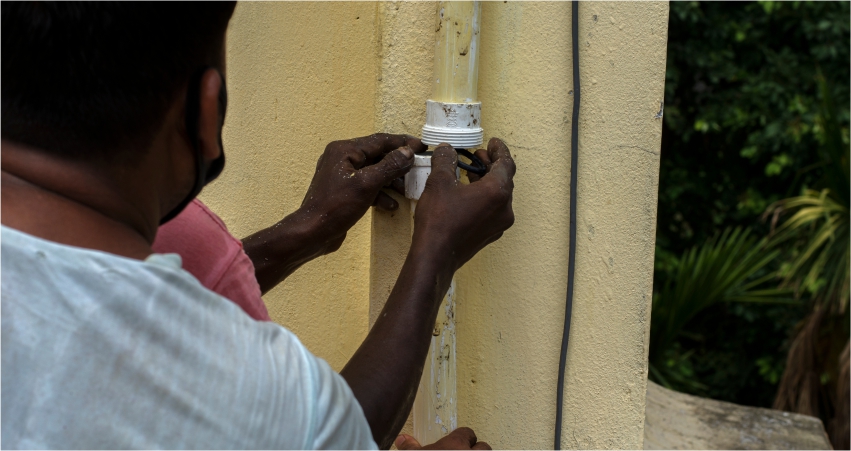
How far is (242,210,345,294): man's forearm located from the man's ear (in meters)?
0.54

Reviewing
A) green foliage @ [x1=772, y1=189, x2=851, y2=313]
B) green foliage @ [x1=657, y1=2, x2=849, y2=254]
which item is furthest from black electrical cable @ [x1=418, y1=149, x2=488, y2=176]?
green foliage @ [x1=657, y1=2, x2=849, y2=254]

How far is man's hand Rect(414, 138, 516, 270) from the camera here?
125 cm

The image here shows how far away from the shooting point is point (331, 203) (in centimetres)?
148

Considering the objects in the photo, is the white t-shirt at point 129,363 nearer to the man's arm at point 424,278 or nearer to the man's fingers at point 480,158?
the man's arm at point 424,278

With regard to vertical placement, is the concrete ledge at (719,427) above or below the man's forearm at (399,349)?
below

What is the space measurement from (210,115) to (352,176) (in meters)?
0.58

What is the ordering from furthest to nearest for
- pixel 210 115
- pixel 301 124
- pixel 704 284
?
pixel 704 284 → pixel 301 124 → pixel 210 115

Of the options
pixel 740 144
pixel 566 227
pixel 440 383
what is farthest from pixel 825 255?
pixel 440 383

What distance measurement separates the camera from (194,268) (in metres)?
1.04

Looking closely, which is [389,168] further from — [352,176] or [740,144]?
[740,144]

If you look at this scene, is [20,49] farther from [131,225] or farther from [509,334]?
[509,334]

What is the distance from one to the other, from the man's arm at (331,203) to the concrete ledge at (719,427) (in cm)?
198

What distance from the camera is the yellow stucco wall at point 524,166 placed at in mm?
1525

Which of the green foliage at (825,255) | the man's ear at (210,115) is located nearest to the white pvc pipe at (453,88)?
the man's ear at (210,115)
